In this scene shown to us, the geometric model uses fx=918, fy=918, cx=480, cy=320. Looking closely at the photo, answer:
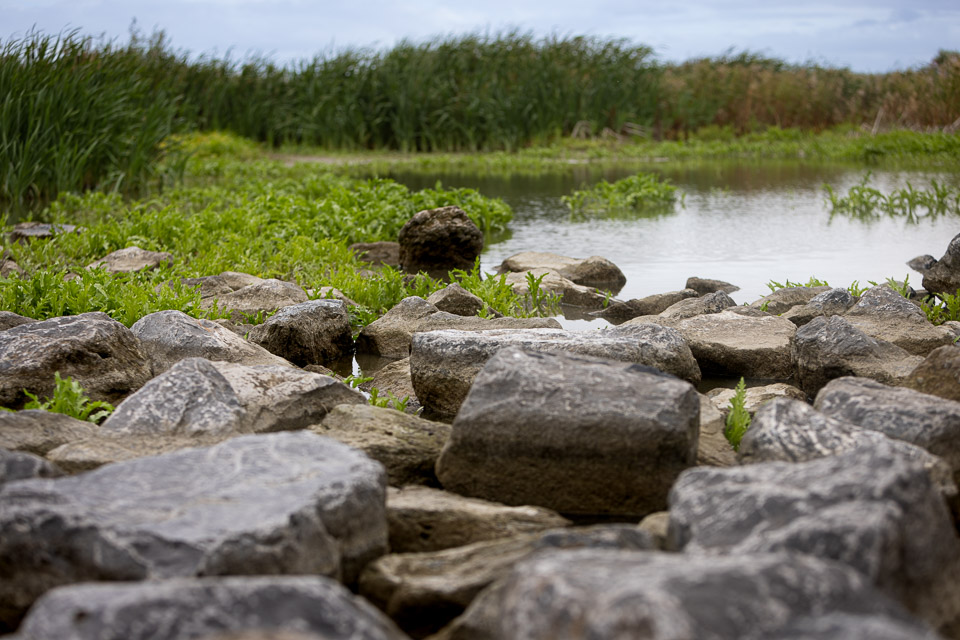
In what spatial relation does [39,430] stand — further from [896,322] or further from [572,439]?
[896,322]

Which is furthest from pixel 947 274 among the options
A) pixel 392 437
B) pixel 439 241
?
pixel 392 437

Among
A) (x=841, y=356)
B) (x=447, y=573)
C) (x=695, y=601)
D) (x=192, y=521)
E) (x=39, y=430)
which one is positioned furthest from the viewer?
(x=841, y=356)

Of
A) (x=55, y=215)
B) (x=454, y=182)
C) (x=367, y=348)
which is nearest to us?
(x=367, y=348)

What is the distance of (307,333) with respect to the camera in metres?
5.07

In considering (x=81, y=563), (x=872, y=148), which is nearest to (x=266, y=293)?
(x=81, y=563)

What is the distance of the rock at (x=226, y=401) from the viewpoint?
336 centimetres

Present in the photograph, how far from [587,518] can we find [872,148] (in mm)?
16772

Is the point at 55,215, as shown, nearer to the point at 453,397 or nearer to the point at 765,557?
the point at 453,397

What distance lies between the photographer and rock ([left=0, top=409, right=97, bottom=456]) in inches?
127

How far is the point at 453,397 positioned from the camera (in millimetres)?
4281

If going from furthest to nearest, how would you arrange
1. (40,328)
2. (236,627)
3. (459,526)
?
(40,328)
(459,526)
(236,627)

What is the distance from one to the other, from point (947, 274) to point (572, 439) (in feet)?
13.8

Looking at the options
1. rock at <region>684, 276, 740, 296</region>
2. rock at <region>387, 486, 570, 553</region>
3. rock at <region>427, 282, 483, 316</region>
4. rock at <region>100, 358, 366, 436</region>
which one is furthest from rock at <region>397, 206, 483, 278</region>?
rock at <region>387, 486, 570, 553</region>

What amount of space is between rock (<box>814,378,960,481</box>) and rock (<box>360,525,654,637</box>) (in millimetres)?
1224
